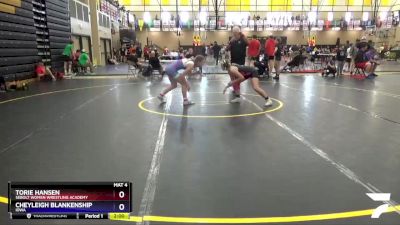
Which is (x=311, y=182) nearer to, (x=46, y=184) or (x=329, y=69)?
(x=46, y=184)

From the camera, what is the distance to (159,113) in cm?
730

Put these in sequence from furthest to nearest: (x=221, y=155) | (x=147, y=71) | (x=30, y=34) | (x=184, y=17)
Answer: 1. (x=184, y=17)
2. (x=147, y=71)
3. (x=30, y=34)
4. (x=221, y=155)

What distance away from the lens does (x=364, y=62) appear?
15.5m

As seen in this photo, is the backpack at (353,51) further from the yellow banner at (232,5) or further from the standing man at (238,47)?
the yellow banner at (232,5)

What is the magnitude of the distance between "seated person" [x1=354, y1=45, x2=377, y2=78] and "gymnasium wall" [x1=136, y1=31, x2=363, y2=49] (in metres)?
25.5

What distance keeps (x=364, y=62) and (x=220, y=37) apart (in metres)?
26.4

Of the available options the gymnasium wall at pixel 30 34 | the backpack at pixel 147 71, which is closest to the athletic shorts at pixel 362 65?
the backpack at pixel 147 71

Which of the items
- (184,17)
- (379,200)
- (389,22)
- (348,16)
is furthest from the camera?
(348,16)

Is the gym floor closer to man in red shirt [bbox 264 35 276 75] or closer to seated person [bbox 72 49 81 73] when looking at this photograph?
man in red shirt [bbox 264 35 276 75]

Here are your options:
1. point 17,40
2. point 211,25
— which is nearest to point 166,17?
point 211,25

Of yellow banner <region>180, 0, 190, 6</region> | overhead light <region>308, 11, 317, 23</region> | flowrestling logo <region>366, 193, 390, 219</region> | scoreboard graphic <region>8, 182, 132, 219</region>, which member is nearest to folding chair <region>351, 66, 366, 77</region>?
flowrestling logo <region>366, 193, 390, 219</region>

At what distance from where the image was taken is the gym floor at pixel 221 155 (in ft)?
10.3

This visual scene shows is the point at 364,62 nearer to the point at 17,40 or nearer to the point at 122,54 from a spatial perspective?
the point at 17,40

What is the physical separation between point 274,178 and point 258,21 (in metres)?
37.3
